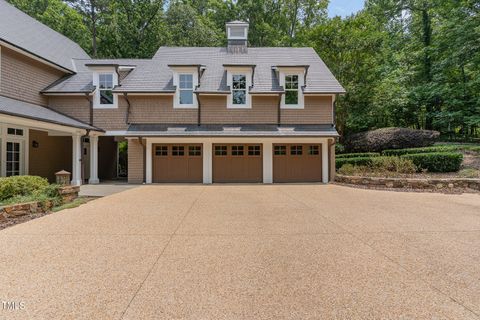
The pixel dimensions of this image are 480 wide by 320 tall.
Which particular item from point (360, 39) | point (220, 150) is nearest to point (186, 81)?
point (220, 150)

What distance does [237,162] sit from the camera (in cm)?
1384

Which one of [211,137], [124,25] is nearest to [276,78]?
[211,137]

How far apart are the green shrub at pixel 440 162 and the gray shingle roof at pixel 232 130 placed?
385 centimetres

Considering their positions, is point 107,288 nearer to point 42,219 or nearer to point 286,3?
point 42,219

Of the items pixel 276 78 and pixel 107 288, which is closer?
pixel 107 288

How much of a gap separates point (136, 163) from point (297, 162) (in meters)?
8.07

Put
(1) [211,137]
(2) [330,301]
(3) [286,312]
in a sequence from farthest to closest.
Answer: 1. (1) [211,137]
2. (2) [330,301]
3. (3) [286,312]

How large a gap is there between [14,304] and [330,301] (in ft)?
10.2

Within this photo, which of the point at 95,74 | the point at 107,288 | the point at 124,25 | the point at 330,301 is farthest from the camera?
the point at 124,25

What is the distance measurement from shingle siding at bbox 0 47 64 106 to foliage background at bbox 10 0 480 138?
37.8ft

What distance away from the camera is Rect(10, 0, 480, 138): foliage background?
19094 mm

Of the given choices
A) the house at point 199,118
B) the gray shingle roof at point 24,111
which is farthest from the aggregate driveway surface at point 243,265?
the house at point 199,118

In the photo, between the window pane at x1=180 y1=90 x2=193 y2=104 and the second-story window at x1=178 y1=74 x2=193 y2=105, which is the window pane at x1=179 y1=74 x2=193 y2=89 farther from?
the window pane at x1=180 y1=90 x2=193 y2=104

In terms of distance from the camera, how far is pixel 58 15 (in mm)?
24766
